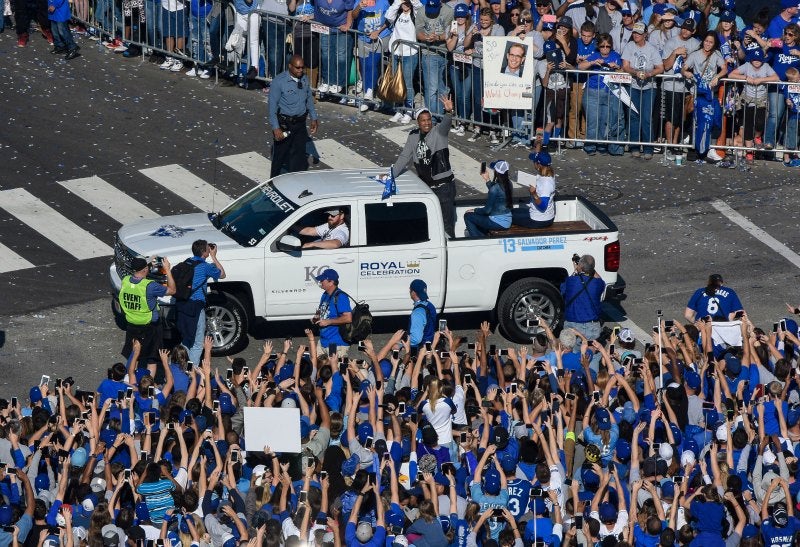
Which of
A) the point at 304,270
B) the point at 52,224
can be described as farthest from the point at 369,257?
the point at 52,224

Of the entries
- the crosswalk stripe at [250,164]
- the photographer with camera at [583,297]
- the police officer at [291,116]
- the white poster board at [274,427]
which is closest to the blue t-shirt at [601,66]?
the police officer at [291,116]

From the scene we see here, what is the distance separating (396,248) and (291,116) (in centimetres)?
442

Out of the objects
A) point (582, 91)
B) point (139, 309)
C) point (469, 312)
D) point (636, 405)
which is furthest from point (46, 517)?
point (582, 91)

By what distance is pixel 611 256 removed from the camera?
18547 millimetres

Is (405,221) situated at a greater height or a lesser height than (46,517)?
greater

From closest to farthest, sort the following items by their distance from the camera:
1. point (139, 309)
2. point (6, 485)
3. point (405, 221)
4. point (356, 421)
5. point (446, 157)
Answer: point (6, 485)
point (356, 421)
point (139, 309)
point (405, 221)
point (446, 157)

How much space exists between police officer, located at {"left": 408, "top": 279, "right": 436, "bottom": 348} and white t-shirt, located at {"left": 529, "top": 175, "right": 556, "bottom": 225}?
253 cm

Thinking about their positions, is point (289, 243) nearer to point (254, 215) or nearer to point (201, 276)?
point (254, 215)

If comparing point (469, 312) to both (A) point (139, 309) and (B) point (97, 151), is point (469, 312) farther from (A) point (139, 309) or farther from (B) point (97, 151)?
(B) point (97, 151)

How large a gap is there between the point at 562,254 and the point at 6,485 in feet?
24.6

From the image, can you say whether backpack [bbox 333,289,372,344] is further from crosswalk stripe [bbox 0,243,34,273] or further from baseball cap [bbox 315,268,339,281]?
crosswalk stripe [bbox 0,243,34,273]

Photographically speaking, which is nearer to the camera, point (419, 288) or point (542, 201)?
point (419, 288)

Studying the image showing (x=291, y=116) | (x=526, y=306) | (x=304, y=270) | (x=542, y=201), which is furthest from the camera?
(x=291, y=116)

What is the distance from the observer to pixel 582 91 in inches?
958
